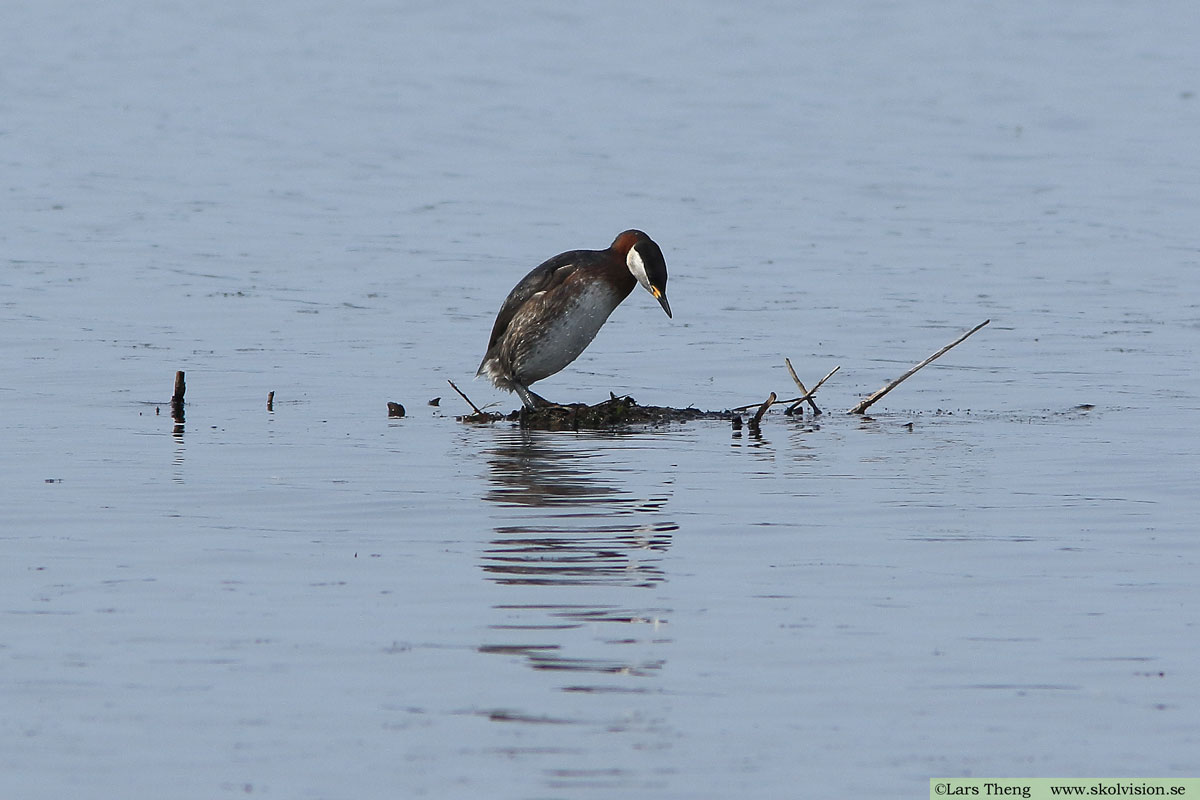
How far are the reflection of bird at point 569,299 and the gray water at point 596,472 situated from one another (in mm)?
729

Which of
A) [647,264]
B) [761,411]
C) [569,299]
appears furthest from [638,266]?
[761,411]

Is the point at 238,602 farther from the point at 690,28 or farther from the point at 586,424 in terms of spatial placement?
the point at 690,28

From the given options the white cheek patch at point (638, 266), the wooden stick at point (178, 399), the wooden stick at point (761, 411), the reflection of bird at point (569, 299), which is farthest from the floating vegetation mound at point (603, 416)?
the wooden stick at point (178, 399)

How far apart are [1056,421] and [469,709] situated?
7224 millimetres

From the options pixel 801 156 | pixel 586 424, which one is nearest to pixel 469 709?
pixel 586 424

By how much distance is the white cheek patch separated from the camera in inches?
511

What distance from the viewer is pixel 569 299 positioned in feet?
43.0

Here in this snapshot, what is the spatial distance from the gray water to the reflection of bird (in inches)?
28.7

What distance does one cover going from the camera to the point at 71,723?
6.45 meters

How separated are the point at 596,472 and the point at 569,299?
7.07ft

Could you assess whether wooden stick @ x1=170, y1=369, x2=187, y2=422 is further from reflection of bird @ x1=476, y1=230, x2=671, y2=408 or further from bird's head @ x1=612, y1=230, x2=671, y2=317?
bird's head @ x1=612, y1=230, x2=671, y2=317

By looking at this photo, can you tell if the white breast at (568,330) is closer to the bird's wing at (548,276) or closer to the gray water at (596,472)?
the bird's wing at (548,276)

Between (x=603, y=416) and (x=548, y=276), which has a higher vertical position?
(x=548, y=276)

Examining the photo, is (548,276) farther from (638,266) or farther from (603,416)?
(603,416)
